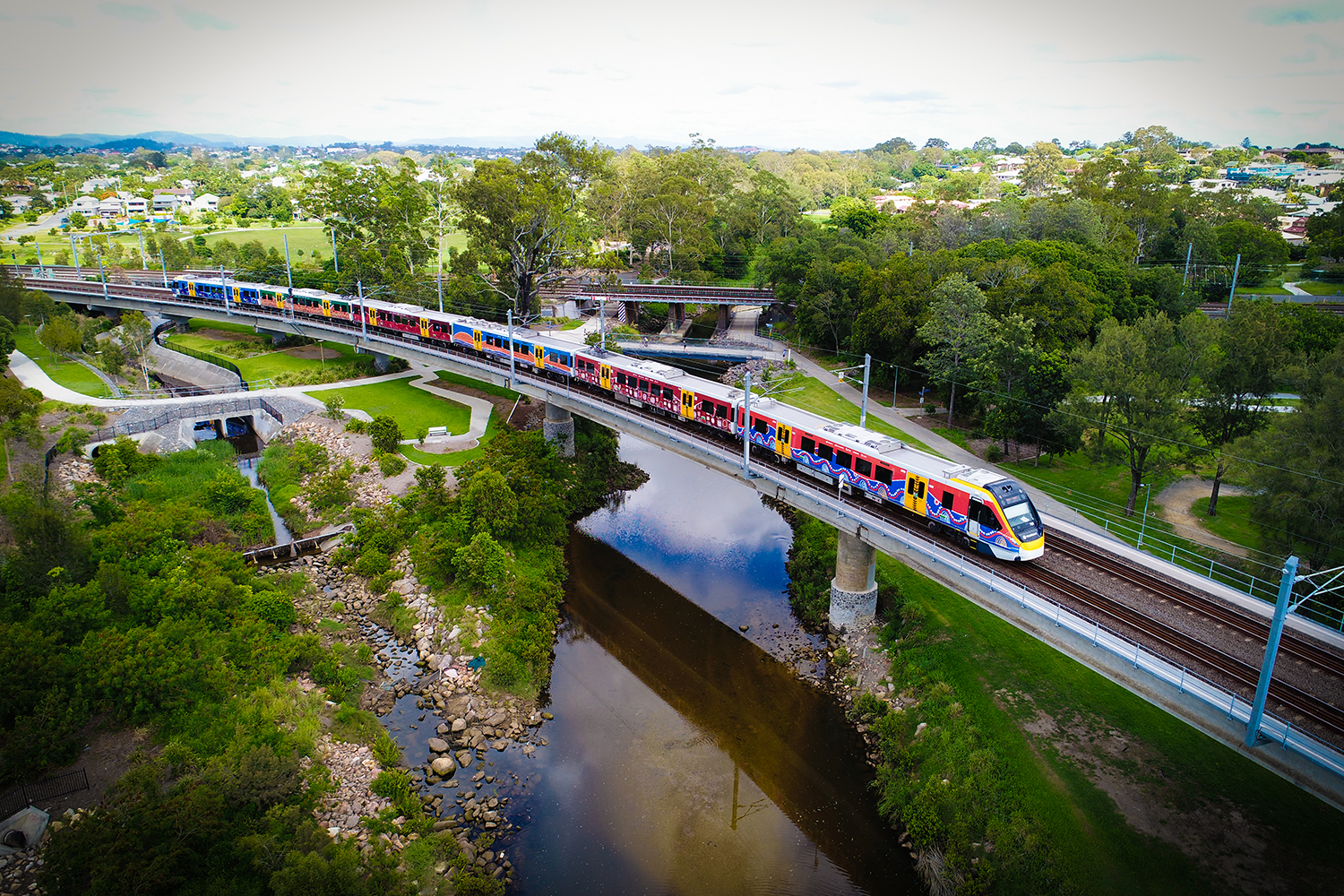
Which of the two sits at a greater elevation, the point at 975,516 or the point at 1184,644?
the point at 975,516

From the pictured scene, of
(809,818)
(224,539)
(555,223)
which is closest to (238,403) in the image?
(224,539)

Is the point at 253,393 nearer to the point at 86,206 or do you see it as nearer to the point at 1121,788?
the point at 1121,788

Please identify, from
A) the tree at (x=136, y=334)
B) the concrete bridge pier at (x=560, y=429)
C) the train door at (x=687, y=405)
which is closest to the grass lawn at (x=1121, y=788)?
A: the train door at (x=687, y=405)

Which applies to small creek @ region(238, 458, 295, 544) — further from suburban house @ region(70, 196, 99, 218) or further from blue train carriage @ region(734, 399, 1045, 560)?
suburban house @ region(70, 196, 99, 218)

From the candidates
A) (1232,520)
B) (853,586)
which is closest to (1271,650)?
(853,586)

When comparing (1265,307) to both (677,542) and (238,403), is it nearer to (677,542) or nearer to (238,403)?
(677,542)

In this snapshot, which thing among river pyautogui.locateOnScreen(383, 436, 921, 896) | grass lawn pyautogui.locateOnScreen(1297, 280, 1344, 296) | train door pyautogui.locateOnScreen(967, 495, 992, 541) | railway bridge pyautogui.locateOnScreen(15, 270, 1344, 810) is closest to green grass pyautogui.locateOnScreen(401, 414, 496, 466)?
railway bridge pyautogui.locateOnScreen(15, 270, 1344, 810)
